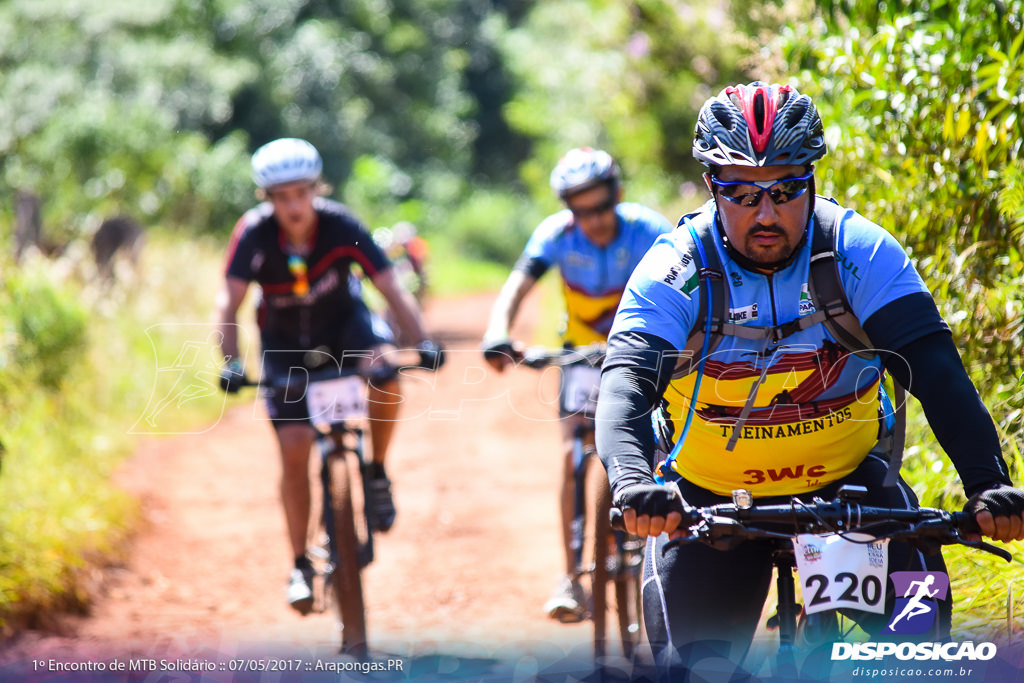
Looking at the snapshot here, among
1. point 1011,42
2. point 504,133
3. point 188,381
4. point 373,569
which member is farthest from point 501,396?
point 504,133

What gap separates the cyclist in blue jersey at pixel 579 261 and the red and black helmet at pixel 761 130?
238 cm

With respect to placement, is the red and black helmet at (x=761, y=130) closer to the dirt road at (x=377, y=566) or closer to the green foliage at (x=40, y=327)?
the dirt road at (x=377, y=566)

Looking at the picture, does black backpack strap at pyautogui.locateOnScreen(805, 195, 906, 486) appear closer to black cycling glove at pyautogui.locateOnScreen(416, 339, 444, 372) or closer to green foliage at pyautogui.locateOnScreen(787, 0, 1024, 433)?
green foliage at pyautogui.locateOnScreen(787, 0, 1024, 433)

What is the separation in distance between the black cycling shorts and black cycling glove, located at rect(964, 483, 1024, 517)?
12.4 ft

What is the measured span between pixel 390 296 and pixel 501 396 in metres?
8.88

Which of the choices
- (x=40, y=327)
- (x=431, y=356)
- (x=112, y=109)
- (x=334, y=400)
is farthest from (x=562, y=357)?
(x=112, y=109)

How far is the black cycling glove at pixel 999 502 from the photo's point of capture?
257 centimetres

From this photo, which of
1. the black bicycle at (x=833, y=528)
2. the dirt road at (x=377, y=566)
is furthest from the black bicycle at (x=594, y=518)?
the black bicycle at (x=833, y=528)

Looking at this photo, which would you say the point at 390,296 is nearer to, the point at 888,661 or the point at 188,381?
the point at 888,661

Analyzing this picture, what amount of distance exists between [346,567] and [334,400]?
81 centimetres

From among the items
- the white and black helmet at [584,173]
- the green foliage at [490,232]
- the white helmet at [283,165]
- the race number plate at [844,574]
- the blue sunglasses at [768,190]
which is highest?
the green foliage at [490,232]

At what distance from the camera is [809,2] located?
7.08 m

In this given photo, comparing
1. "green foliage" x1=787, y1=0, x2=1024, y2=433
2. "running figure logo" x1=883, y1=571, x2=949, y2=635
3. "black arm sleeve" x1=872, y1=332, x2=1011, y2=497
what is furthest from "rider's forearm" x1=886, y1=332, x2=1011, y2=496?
"green foliage" x1=787, y1=0, x2=1024, y2=433

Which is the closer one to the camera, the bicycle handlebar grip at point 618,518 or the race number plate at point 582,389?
the bicycle handlebar grip at point 618,518
